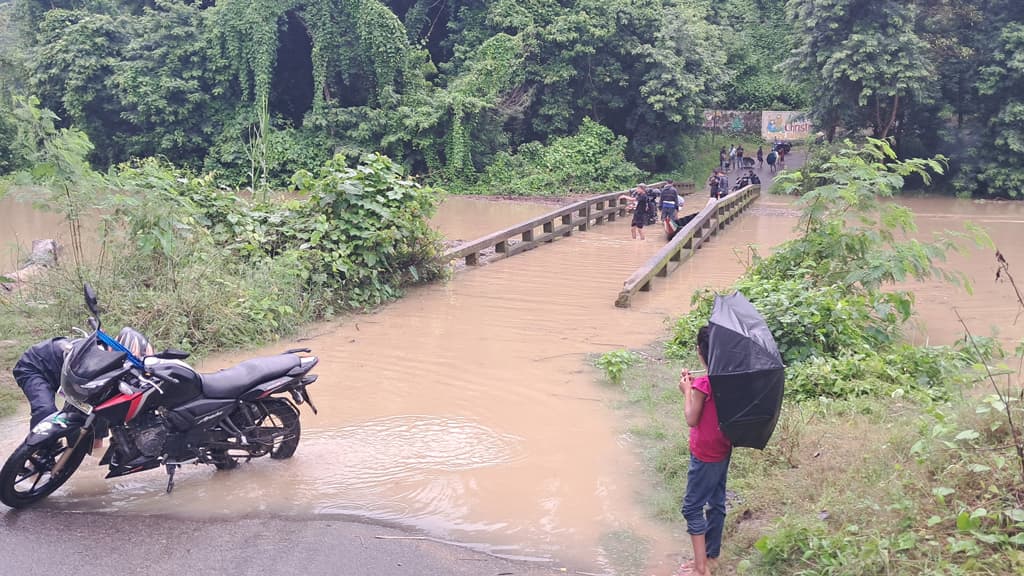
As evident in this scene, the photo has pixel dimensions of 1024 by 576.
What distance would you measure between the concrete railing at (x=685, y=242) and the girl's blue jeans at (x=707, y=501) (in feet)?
22.1

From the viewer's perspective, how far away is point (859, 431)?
216 inches

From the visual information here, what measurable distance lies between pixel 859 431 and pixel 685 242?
10507 mm

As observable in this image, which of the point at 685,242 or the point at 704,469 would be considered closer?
the point at 704,469

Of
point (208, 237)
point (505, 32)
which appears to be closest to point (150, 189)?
point (208, 237)

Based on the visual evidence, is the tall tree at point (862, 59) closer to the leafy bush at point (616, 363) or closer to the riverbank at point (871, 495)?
the leafy bush at point (616, 363)

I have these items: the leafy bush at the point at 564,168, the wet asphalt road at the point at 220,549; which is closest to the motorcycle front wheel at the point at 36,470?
the wet asphalt road at the point at 220,549

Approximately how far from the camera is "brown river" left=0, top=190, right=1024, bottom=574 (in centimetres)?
514

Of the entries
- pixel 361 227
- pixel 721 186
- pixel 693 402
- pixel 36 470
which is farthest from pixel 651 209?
pixel 36 470

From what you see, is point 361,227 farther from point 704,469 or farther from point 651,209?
point 651,209

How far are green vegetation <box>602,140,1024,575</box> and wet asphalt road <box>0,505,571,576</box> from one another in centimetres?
142

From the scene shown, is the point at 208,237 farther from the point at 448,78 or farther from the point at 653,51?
the point at 448,78

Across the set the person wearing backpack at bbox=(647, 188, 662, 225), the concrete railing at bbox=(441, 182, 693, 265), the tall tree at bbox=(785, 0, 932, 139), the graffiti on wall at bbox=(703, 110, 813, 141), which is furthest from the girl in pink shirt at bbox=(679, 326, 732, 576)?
the graffiti on wall at bbox=(703, 110, 813, 141)

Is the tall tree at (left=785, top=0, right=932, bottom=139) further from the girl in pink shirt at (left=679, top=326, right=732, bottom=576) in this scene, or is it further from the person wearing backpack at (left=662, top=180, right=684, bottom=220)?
the girl in pink shirt at (left=679, top=326, right=732, bottom=576)

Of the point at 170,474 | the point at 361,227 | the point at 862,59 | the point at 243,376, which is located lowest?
the point at 170,474
